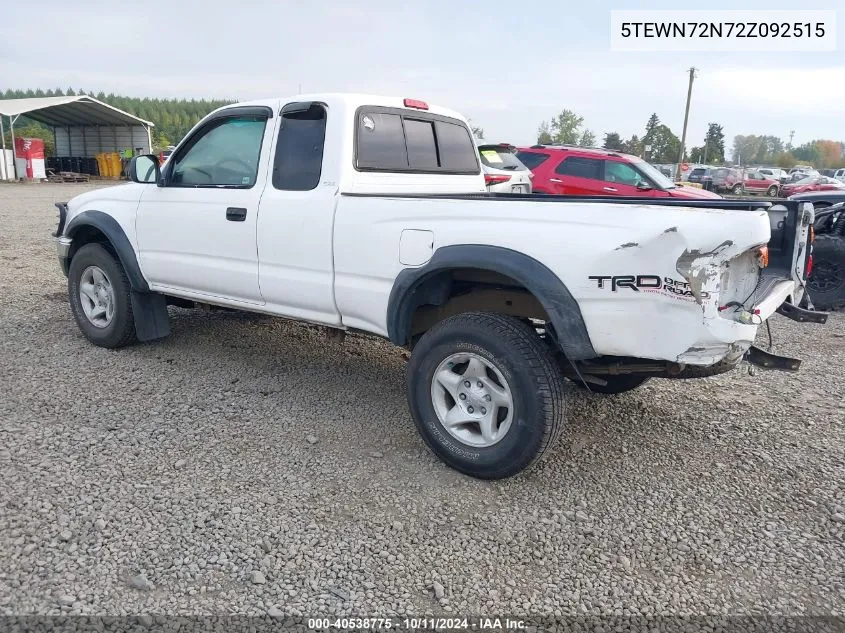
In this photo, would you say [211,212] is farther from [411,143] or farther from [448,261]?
[448,261]

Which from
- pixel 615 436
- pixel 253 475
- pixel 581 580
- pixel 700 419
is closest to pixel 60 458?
pixel 253 475

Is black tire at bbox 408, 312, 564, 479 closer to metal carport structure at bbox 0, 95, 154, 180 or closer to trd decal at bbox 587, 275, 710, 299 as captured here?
trd decal at bbox 587, 275, 710, 299

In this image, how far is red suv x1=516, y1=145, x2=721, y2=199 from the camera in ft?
40.9

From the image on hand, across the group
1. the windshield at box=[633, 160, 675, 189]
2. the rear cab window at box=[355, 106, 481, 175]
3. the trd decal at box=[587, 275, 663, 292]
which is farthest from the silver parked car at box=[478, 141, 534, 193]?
the trd decal at box=[587, 275, 663, 292]

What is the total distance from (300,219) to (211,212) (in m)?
0.84

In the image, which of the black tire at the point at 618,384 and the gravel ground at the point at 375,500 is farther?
the black tire at the point at 618,384

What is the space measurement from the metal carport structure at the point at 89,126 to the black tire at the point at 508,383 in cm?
3481

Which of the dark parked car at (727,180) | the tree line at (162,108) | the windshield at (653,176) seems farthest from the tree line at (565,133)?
the windshield at (653,176)

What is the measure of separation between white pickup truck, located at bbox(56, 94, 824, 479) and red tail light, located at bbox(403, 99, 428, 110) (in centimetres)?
1

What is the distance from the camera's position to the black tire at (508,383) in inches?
126

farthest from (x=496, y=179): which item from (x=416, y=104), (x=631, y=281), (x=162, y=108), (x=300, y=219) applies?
(x=162, y=108)

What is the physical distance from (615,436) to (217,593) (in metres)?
2.45

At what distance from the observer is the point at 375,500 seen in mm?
3299

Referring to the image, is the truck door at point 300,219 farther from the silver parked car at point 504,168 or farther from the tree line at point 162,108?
the tree line at point 162,108
